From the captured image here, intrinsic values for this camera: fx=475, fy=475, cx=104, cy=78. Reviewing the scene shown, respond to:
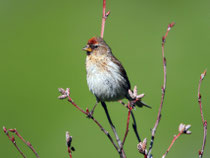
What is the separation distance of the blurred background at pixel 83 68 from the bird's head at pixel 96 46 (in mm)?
2619

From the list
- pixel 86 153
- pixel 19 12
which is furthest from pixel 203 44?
pixel 19 12

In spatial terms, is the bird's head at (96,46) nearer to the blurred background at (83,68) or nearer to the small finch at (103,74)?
the small finch at (103,74)

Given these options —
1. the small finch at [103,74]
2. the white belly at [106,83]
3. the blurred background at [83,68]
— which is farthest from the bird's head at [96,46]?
the blurred background at [83,68]

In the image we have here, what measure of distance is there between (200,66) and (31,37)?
14.7ft

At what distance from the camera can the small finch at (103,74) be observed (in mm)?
5066

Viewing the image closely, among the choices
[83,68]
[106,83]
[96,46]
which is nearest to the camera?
[96,46]

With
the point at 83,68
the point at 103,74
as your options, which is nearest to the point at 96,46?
the point at 103,74

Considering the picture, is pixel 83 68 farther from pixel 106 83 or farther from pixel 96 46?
pixel 96 46

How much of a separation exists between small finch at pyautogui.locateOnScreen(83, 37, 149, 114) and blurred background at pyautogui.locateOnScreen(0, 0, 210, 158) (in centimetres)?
227

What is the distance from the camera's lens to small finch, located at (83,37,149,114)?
5.07 meters

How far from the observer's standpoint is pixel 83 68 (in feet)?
33.1

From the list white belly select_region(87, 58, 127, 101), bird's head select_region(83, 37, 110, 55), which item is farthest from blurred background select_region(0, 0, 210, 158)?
bird's head select_region(83, 37, 110, 55)

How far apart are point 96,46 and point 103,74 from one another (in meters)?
0.36

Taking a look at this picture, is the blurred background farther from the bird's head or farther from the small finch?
the bird's head
